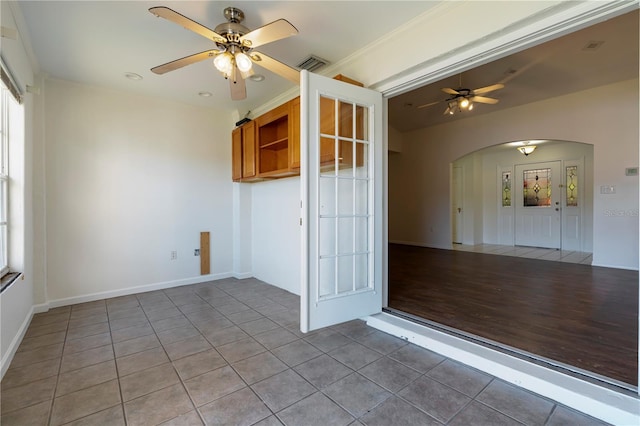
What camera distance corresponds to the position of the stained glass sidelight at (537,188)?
23.2 feet

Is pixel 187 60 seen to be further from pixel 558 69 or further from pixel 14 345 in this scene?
pixel 558 69

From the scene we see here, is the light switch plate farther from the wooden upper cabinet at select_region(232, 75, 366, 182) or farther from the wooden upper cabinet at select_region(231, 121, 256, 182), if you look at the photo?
the wooden upper cabinet at select_region(231, 121, 256, 182)

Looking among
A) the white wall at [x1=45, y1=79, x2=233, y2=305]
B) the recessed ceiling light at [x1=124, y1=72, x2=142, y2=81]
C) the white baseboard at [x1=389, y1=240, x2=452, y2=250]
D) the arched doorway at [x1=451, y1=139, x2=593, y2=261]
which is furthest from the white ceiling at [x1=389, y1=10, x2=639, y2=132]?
the recessed ceiling light at [x1=124, y1=72, x2=142, y2=81]

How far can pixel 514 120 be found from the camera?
226 inches

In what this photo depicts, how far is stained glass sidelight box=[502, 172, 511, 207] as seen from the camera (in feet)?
25.3

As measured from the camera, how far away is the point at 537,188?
23.7 ft

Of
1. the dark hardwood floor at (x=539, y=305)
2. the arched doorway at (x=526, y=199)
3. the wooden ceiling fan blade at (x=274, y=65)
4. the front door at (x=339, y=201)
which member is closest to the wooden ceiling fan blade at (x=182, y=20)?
the wooden ceiling fan blade at (x=274, y=65)

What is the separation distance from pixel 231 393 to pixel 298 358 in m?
0.57

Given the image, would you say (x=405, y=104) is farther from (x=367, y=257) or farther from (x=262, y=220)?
(x=367, y=257)

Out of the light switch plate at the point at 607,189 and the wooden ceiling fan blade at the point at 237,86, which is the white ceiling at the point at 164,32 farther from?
the light switch plate at the point at 607,189

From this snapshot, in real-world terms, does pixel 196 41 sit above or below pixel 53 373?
above

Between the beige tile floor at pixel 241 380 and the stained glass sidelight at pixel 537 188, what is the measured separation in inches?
267

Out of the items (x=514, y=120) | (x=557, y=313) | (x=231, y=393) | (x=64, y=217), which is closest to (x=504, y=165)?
(x=514, y=120)

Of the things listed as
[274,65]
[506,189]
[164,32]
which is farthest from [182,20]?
[506,189]
